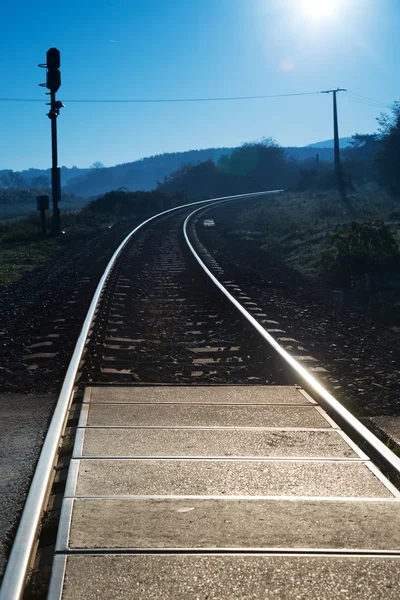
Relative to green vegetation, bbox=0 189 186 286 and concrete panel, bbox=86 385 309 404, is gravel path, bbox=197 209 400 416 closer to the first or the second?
concrete panel, bbox=86 385 309 404

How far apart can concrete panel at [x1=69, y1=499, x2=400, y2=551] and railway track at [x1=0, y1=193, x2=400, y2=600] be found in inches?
0.4

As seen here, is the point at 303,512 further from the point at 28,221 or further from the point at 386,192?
the point at 386,192

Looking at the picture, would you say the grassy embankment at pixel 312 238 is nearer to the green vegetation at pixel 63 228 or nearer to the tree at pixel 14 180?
the green vegetation at pixel 63 228

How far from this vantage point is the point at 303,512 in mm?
3840

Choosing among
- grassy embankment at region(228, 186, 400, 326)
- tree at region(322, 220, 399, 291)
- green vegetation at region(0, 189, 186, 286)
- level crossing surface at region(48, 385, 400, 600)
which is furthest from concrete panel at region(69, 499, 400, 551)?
green vegetation at region(0, 189, 186, 286)

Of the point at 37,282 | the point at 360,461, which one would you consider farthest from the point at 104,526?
the point at 37,282

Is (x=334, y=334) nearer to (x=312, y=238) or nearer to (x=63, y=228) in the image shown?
(x=312, y=238)

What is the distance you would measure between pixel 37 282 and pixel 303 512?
39.3 feet

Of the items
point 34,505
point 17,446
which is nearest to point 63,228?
point 17,446

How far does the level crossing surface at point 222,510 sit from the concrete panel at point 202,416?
1cm

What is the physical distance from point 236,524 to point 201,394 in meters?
2.84

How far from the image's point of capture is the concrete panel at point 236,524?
3449 millimetres

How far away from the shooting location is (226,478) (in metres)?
4.34

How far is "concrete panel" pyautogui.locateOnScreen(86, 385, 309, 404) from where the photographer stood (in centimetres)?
621
